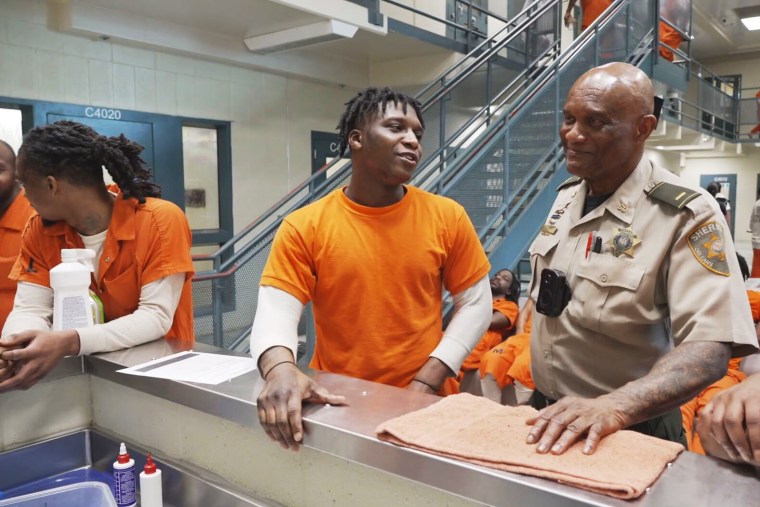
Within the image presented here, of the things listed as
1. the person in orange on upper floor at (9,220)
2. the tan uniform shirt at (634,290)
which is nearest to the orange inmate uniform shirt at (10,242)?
the person in orange on upper floor at (9,220)

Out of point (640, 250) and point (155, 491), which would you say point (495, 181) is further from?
point (155, 491)

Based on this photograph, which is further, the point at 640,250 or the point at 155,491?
the point at 640,250

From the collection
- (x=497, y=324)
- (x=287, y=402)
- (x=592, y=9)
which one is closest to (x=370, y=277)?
(x=287, y=402)

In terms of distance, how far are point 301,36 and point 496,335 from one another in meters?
3.62

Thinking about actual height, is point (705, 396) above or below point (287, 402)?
below

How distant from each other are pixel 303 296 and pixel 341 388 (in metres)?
0.45

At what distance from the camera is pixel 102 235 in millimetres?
1792

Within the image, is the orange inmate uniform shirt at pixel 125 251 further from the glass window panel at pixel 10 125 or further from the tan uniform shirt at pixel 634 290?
the glass window panel at pixel 10 125

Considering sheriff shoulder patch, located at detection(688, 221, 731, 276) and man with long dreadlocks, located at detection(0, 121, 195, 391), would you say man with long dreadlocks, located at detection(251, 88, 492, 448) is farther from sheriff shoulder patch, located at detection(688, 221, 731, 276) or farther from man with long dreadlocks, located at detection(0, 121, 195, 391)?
sheriff shoulder patch, located at detection(688, 221, 731, 276)

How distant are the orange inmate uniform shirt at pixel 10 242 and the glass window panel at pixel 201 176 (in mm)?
4348

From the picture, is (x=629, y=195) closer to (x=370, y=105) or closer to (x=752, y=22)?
(x=370, y=105)

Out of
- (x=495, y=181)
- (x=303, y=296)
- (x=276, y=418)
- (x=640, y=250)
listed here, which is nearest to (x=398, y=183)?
(x=303, y=296)

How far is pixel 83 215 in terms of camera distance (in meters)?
1.77

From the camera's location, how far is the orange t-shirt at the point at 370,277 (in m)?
1.70
